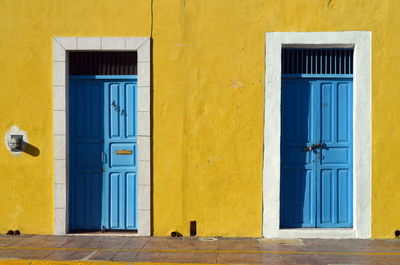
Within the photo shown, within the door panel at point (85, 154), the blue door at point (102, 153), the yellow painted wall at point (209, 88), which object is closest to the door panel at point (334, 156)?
the yellow painted wall at point (209, 88)

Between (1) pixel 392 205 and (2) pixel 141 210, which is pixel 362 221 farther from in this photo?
(2) pixel 141 210

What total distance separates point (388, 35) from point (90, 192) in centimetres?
511

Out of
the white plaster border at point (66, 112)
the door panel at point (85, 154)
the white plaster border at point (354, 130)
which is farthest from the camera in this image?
the door panel at point (85, 154)

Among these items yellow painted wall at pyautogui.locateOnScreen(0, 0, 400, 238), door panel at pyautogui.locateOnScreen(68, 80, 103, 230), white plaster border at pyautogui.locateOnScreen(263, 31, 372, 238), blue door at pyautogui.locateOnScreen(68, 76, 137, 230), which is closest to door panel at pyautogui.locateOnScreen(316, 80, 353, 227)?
white plaster border at pyautogui.locateOnScreen(263, 31, 372, 238)

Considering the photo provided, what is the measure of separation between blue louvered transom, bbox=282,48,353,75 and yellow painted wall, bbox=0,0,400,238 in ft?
1.30

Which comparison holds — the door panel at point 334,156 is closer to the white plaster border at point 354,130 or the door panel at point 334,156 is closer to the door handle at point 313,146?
the door handle at point 313,146

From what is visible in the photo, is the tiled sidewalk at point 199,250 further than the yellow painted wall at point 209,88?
No

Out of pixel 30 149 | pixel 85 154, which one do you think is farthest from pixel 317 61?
pixel 30 149

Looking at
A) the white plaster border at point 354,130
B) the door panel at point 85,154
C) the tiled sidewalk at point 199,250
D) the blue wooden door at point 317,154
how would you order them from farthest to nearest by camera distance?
1. the door panel at point 85,154
2. the blue wooden door at point 317,154
3. the white plaster border at point 354,130
4. the tiled sidewalk at point 199,250

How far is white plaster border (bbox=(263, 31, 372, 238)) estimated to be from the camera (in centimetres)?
762

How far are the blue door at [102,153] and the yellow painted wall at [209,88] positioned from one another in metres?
0.39

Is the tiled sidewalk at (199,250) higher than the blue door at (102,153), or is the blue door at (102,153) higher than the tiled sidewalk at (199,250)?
the blue door at (102,153)

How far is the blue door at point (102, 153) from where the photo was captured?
7.94 metres

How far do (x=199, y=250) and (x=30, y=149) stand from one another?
3.05 metres
